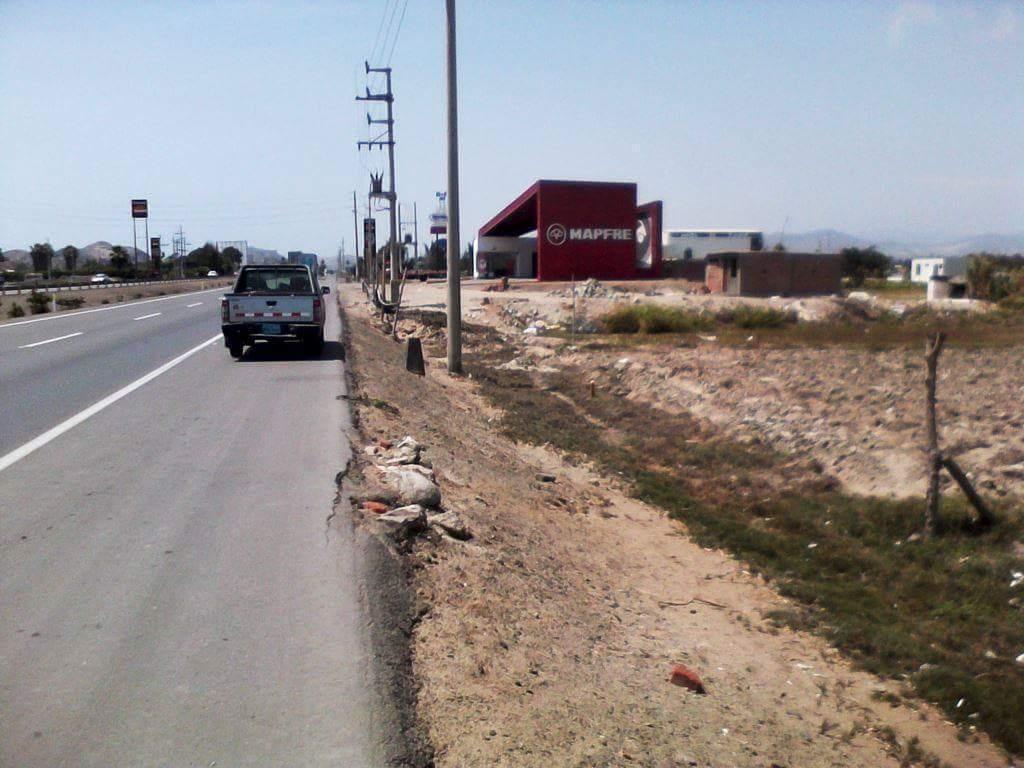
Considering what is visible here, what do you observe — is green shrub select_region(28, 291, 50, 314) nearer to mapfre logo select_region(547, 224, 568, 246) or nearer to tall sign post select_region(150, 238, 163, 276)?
mapfre logo select_region(547, 224, 568, 246)

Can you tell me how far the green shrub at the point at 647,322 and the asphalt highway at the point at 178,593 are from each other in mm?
24727

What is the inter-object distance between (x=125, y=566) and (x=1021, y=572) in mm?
8012

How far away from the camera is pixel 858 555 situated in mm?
10312

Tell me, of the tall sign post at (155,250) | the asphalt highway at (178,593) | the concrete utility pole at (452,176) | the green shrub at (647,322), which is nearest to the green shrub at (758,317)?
the green shrub at (647,322)

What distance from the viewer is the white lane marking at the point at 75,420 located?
9742mm

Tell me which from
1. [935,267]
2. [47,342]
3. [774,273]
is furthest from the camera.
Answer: [935,267]

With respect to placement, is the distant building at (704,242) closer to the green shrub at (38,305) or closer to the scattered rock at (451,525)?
the green shrub at (38,305)

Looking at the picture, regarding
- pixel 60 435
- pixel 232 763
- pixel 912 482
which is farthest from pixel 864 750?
pixel 60 435

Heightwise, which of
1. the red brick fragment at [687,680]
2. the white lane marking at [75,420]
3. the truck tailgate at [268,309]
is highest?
the truck tailgate at [268,309]

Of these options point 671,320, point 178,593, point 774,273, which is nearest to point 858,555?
point 178,593

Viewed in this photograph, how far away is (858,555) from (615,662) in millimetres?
4988

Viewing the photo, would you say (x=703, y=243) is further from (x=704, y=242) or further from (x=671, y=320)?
(x=671, y=320)

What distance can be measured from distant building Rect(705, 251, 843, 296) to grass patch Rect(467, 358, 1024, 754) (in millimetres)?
37671

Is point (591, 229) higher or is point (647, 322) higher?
point (591, 229)
